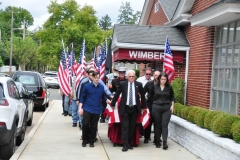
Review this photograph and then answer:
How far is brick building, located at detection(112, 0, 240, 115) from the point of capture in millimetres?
9859

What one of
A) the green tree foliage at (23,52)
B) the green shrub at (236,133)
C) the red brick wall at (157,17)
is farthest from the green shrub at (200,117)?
the green tree foliage at (23,52)

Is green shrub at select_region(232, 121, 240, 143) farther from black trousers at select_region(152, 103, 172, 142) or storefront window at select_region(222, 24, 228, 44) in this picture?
storefront window at select_region(222, 24, 228, 44)

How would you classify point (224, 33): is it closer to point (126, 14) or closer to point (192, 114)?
point (192, 114)

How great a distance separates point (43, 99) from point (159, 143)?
8.91m

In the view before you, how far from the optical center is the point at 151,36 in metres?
14.1

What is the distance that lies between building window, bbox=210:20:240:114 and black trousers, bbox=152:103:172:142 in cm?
176

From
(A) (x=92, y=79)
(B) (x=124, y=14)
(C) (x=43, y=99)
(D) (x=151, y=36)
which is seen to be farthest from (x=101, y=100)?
(B) (x=124, y=14)

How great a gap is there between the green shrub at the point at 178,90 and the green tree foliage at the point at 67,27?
118ft

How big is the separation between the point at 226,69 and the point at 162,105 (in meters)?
2.32

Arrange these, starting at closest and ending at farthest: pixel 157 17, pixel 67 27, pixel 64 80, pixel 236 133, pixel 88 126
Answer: pixel 236 133 < pixel 88 126 < pixel 64 80 < pixel 157 17 < pixel 67 27

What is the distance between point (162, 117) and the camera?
9.34 meters

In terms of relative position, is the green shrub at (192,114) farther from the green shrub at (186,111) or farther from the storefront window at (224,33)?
the storefront window at (224,33)

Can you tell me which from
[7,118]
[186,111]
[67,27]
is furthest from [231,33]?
[67,27]

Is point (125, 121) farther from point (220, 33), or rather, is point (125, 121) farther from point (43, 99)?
point (43, 99)
